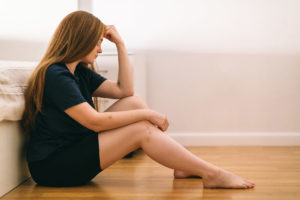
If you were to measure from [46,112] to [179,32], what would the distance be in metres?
1.46

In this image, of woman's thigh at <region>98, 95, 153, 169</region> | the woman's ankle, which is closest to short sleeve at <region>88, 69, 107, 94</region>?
woman's thigh at <region>98, 95, 153, 169</region>

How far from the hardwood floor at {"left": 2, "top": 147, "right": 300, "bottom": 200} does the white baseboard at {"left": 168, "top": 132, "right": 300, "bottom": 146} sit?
42 cm

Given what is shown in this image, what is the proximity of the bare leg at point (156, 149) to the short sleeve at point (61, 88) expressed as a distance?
0.18m

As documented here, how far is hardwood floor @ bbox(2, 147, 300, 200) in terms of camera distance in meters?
1.49

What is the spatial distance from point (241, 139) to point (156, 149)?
4.42 feet

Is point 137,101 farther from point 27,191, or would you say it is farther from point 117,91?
point 27,191

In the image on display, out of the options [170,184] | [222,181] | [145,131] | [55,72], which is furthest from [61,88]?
[222,181]

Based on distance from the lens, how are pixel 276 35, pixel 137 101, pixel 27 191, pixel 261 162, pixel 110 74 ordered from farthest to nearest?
pixel 276 35
pixel 110 74
pixel 261 162
pixel 137 101
pixel 27 191

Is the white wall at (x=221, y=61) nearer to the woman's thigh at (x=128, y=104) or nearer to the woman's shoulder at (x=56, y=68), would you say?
the woman's thigh at (x=128, y=104)

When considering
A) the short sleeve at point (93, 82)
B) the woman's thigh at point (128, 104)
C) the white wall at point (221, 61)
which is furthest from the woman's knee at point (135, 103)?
the white wall at point (221, 61)

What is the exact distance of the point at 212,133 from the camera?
2.80m

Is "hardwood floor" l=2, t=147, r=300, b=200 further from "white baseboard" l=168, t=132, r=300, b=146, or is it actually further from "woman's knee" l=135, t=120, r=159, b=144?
"white baseboard" l=168, t=132, r=300, b=146

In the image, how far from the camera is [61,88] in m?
1.49

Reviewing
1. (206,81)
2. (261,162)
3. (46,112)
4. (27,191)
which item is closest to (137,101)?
(46,112)
